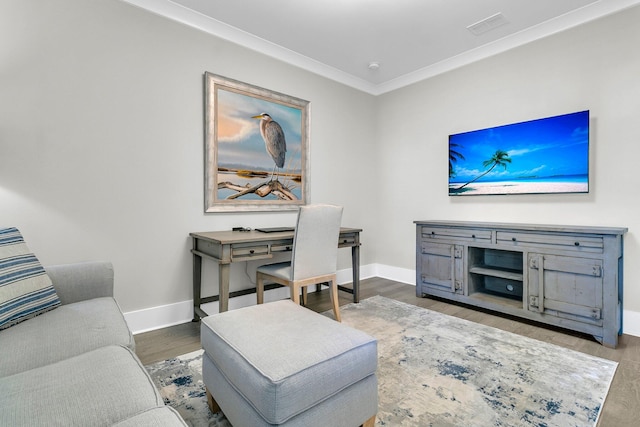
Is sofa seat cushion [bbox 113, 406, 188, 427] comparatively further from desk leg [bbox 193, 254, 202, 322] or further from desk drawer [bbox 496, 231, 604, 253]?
desk drawer [bbox 496, 231, 604, 253]

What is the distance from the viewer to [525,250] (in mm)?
2688

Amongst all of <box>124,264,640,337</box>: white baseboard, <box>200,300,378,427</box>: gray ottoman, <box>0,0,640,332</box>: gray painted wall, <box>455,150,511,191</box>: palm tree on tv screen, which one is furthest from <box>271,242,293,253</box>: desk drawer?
<box>455,150,511,191</box>: palm tree on tv screen

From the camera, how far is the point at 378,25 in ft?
9.41

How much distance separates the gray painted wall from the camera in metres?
2.10

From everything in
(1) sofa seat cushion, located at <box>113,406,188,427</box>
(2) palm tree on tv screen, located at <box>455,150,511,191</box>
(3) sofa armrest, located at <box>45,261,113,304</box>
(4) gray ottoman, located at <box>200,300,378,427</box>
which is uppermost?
(2) palm tree on tv screen, located at <box>455,150,511,191</box>

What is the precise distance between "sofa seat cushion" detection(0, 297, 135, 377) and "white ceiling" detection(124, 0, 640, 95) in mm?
2314

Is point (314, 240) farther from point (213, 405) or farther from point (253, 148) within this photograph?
point (213, 405)

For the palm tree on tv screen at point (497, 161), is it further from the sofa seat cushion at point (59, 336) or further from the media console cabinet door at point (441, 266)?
the sofa seat cushion at point (59, 336)

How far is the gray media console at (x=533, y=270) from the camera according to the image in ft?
7.58

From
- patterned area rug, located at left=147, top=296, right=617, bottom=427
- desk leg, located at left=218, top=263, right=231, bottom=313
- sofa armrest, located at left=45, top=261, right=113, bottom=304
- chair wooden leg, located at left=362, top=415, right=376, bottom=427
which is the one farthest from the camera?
desk leg, located at left=218, top=263, right=231, bottom=313

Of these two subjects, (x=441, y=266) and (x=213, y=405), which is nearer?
(x=213, y=405)

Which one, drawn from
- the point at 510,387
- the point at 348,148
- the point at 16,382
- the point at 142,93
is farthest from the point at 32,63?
the point at 510,387

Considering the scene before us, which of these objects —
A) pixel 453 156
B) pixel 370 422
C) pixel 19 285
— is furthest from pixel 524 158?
pixel 19 285

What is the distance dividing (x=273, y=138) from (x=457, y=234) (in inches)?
82.5
